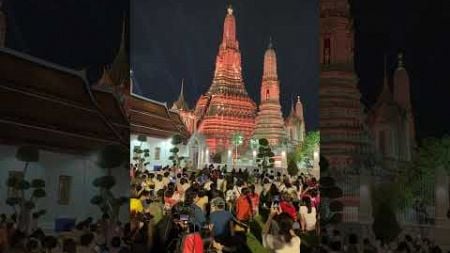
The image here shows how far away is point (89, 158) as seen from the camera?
4.34 metres

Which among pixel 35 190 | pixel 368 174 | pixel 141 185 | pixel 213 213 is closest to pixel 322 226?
pixel 368 174

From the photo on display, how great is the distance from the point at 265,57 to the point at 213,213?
6.95 feet

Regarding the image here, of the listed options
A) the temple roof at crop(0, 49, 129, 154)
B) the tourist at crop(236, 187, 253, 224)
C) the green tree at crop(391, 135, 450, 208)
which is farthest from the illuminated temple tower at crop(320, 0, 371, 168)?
the temple roof at crop(0, 49, 129, 154)

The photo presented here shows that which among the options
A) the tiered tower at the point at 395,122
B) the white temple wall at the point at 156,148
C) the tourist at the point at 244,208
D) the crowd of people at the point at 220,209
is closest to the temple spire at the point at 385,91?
the tiered tower at the point at 395,122

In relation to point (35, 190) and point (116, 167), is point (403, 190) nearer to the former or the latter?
point (116, 167)

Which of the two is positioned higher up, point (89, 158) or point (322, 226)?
point (89, 158)

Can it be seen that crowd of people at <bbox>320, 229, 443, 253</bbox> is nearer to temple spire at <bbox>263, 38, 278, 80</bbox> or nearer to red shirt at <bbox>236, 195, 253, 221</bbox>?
red shirt at <bbox>236, 195, 253, 221</bbox>

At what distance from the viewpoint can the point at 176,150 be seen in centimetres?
595

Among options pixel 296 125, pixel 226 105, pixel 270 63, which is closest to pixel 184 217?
pixel 296 125

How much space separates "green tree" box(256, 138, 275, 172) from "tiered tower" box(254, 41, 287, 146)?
0.42ft

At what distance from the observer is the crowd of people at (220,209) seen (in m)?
4.55

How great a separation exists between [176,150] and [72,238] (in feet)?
6.62

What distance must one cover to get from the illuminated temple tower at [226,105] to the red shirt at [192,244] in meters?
2.57

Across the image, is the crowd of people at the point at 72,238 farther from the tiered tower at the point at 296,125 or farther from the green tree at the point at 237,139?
the green tree at the point at 237,139
